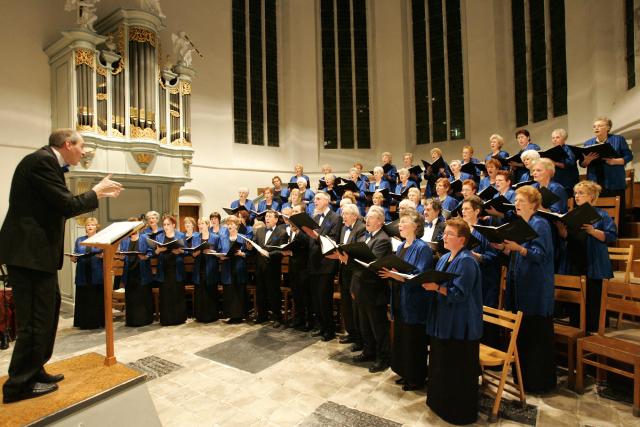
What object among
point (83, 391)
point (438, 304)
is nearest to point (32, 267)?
point (83, 391)

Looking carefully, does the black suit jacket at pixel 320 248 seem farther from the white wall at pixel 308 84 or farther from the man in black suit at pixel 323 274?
the white wall at pixel 308 84

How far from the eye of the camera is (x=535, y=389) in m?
3.27

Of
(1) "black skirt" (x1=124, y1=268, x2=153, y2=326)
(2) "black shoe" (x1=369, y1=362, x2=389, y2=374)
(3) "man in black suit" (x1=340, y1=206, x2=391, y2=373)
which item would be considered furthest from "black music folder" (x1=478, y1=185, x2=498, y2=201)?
(1) "black skirt" (x1=124, y1=268, x2=153, y2=326)

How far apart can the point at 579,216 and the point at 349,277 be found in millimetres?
2303

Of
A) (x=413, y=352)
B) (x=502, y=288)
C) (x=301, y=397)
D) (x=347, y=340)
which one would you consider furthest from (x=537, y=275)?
(x=347, y=340)

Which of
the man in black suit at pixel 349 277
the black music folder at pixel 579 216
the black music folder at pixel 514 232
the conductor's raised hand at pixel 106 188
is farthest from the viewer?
the man in black suit at pixel 349 277

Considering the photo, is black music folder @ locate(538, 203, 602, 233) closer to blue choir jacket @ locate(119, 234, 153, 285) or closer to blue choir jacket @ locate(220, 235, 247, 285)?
blue choir jacket @ locate(220, 235, 247, 285)

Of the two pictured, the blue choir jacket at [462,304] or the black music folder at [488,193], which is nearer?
the blue choir jacket at [462,304]

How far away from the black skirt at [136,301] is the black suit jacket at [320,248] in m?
2.73

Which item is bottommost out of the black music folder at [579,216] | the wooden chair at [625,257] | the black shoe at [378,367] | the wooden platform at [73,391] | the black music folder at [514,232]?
the black shoe at [378,367]

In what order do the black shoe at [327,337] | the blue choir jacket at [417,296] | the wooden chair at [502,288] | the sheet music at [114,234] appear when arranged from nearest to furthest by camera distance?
the sheet music at [114,234] < the blue choir jacket at [417,296] < the wooden chair at [502,288] < the black shoe at [327,337]

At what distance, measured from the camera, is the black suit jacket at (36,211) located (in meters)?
2.16

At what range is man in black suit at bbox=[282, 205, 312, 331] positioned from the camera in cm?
533

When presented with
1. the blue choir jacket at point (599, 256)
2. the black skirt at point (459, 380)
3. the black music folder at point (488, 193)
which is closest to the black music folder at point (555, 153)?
the black music folder at point (488, 193)
